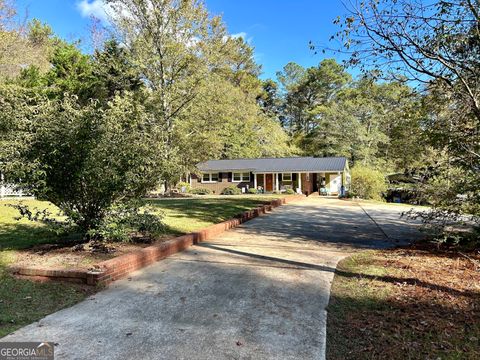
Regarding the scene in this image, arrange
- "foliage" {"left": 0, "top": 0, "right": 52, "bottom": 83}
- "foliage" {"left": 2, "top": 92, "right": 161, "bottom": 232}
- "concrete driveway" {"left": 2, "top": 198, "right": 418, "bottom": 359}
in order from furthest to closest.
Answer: "foliage" {"left": 0, "top": 0, "right": 52, "bottom": 83}
"foliage" {"left": 2, "top": 92, "right": 161, "bottom": 232}
"concrete driveway" {"left": 2, "top": 198, "right": 418, "bottom": 359}

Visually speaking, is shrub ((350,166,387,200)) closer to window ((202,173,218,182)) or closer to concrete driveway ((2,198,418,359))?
window ((202,173,218,182))

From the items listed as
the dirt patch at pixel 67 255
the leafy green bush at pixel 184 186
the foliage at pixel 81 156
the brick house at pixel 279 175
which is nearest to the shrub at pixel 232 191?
the brick house at pixel 279 175

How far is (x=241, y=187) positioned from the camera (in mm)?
33750

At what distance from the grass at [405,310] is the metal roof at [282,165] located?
81.8 feet

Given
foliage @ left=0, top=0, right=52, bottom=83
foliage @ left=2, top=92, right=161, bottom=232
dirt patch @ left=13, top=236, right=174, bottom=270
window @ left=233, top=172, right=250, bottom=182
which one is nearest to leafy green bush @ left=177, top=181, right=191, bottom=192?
window @ left=233, top=172, right=250, bottom=182

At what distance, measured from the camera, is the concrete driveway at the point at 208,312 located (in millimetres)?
3123

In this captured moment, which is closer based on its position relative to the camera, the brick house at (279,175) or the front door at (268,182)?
the brick house at (279,175)

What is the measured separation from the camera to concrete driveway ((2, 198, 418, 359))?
3123mm

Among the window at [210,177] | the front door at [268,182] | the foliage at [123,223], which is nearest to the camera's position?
the foliage at [123,223]

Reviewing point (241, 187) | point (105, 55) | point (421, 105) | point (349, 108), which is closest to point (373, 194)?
point (241, 187)

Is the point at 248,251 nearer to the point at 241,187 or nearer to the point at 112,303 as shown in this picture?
the point at 112,303

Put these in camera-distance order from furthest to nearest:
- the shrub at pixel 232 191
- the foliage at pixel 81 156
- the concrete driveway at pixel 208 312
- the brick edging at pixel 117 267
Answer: the shrub at pixel 232 191, the foliage at pixel 81 156, the brick edging at pixel 117 267, the concrete driveway at pixel 208 312

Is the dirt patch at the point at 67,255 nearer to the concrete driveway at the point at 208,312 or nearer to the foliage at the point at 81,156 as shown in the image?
the foliage at the point at 81,156

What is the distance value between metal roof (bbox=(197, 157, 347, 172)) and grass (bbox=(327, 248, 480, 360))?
24.9 meters
